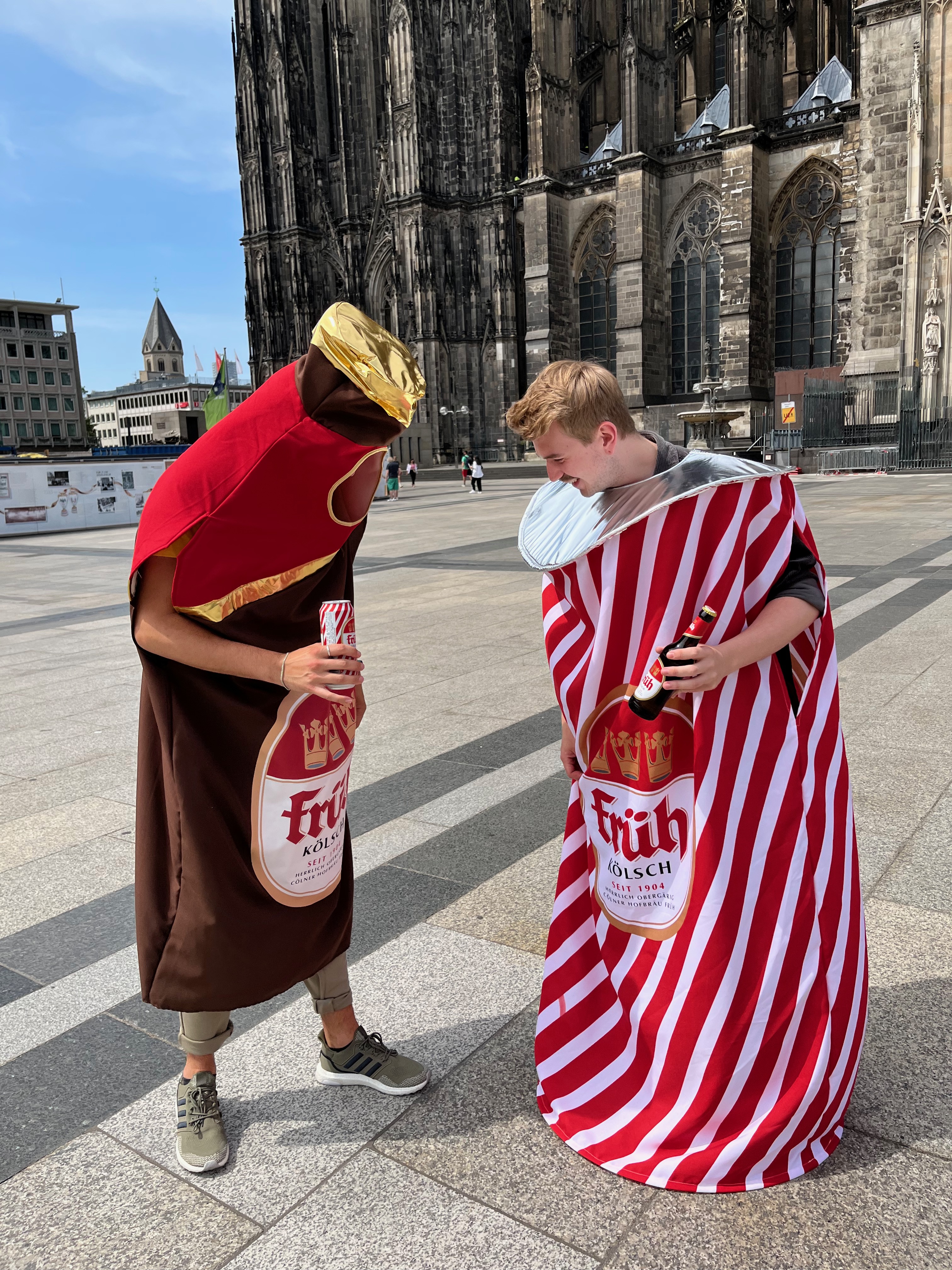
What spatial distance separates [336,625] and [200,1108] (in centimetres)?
106

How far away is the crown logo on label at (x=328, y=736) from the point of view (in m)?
1.71

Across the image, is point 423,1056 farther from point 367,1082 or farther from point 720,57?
point 720,57

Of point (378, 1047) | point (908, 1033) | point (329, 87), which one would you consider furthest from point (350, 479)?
point (329, 87)

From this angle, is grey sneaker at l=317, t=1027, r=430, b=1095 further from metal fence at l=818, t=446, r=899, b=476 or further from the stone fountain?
Answer: metal fence at l=818, t=446, r=899, b=476

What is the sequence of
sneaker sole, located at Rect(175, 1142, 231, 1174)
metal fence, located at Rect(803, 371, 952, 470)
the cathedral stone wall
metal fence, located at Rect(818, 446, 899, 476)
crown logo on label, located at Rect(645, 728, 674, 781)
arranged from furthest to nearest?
the cathedral stone wall < metal fence, located at Rect(818, 446, 899, 476) < metal fence, located at Rect(803, 371, 952, 470) < sneaker sole, located at Rect(175, 1142, 231, 1174) < crown logo on label, located at Rect(645, 728, 674, 781)

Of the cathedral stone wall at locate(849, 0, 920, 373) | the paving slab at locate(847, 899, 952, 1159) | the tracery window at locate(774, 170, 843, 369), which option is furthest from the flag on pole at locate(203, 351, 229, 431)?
the paving slab at locate(847, 899, 952, 1159)

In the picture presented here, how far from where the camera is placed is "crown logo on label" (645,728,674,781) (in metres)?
1.66

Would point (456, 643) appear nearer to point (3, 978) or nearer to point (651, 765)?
point (3, 978)

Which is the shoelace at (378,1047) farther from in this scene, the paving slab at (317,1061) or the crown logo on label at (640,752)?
the crown logo on label at (640,752)

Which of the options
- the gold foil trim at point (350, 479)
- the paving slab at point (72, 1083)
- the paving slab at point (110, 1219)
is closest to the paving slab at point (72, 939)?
the paving slab at point (72, 1083)

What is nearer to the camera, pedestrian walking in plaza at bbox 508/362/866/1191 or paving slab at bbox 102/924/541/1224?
pedestrian walking in plaza at bbox 508/362/866/1191

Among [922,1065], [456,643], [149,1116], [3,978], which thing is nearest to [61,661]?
[456,643]

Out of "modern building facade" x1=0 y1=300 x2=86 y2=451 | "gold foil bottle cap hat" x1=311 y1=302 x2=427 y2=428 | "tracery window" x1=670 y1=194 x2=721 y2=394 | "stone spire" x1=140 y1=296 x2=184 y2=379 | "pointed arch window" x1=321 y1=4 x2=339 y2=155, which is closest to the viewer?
"gold foil bottle cap hat" x1=311 y1=302 x2=427 y2=428

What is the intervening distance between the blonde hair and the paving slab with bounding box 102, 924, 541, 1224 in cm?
146
